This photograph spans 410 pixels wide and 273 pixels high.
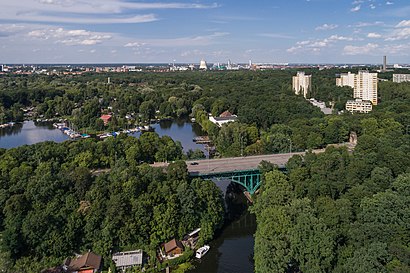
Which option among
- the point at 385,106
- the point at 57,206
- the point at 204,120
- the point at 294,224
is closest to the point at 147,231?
the point at 57,206

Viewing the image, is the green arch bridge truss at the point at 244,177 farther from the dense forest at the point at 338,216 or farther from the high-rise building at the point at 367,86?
the high-rise building at the point at 367,86

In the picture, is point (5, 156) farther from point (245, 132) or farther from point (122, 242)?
point (245, 132)

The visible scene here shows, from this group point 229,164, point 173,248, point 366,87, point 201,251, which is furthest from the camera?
point 366,87

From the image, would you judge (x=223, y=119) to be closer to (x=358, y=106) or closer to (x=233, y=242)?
(x=358, y=106)

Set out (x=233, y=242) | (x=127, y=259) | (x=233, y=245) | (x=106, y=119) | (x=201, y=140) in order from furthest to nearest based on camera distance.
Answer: (x=106, y=119) → (x=201, y=140) → (x=233, y=242) → (x=233, y=245) → (x=127, y=259)

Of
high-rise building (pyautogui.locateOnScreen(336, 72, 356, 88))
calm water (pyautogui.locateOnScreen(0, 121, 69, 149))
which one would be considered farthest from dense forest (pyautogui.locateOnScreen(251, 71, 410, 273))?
high-rise building (pyautogui.locateOnScreen(336, 72, 356, 88))

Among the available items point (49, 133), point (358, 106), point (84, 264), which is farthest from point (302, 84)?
point (84, 264)

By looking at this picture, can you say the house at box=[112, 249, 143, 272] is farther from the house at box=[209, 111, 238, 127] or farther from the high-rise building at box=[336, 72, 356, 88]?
the high-rise building at box=[336, 72, 356, 88]
